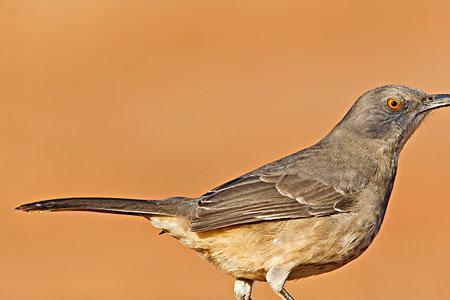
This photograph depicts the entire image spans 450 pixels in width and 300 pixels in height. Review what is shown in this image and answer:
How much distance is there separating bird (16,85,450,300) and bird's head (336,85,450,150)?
0.01m

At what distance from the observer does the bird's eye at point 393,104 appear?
877 cm

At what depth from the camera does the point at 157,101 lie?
23.4 meters

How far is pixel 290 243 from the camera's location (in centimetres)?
798

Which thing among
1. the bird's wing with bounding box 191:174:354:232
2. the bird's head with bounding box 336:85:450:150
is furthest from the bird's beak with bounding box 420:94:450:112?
the bird's wing with bounding box 191:174:354:232

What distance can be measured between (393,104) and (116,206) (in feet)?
7.76

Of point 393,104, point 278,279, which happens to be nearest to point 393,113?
point 393,104

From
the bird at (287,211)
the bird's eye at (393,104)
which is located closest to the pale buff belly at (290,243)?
the bird at (287,211)

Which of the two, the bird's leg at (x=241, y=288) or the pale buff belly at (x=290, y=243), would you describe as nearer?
the pale buff belly at (x=290, y=243)

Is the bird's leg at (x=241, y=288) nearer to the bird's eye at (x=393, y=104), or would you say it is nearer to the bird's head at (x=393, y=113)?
the bird's head at (x=393, y=113)

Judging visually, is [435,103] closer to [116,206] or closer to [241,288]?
[241,288]

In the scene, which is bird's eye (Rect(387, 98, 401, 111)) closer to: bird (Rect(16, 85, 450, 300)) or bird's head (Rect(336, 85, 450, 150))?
bird's head (Rect(336, 85, 450, 150))

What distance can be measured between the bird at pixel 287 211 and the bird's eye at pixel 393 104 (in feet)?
0.36

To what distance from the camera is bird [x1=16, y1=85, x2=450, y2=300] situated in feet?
26.3

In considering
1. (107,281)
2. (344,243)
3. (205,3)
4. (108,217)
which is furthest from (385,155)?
(205,3)
